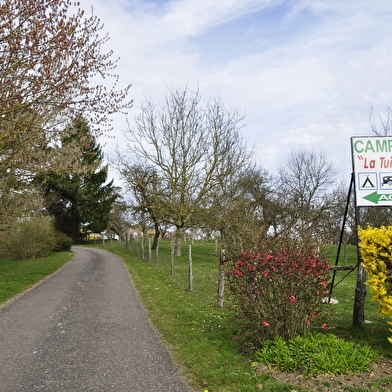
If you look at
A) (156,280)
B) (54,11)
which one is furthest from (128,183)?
(54,11)

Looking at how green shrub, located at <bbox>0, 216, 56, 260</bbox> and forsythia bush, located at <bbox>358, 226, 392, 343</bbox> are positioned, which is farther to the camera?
green shrub, located at <bbox>0, 216, 56, 260</bbox>

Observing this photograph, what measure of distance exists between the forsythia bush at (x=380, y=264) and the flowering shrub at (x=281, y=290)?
0.69 metres

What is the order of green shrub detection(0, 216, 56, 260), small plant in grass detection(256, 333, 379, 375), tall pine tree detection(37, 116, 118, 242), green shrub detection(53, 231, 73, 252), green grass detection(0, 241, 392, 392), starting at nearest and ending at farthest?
green grass detection(0, 241, 392, 392) < small plant in grass detection(256, 333, 379, 375) < green shrub detection(0, 216, 56, 260) < green shrub detection(53, 231, 73, 252) < tall pine tree detection(37, 116, 118, 242)

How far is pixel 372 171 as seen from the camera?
7.40m

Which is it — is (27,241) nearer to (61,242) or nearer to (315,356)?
(61,242)

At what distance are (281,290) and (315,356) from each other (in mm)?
1096

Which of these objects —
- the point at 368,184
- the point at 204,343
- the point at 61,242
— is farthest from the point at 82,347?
the point at 61,242

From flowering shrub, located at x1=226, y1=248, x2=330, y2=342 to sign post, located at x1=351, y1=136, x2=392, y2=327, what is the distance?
6.92 feet

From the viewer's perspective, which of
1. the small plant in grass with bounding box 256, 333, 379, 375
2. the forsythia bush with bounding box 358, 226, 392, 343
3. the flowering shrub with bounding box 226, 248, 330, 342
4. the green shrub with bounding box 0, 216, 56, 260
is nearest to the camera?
the small plant in grass with bounding box 256, 333, 379, 375

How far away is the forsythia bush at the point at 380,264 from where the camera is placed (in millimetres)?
5609

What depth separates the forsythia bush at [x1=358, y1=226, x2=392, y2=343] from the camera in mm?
5609

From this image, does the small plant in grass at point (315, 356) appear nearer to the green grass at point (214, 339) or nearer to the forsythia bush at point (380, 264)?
the green grass at point (214, 339)

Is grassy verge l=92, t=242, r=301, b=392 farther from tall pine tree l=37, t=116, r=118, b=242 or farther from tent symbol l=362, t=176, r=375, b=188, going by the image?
tall pine tree l=37, t=116, r=118, b=242

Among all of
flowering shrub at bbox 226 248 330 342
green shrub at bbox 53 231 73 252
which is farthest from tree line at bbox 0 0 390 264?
green shrub at bbox 53 231 73 252
